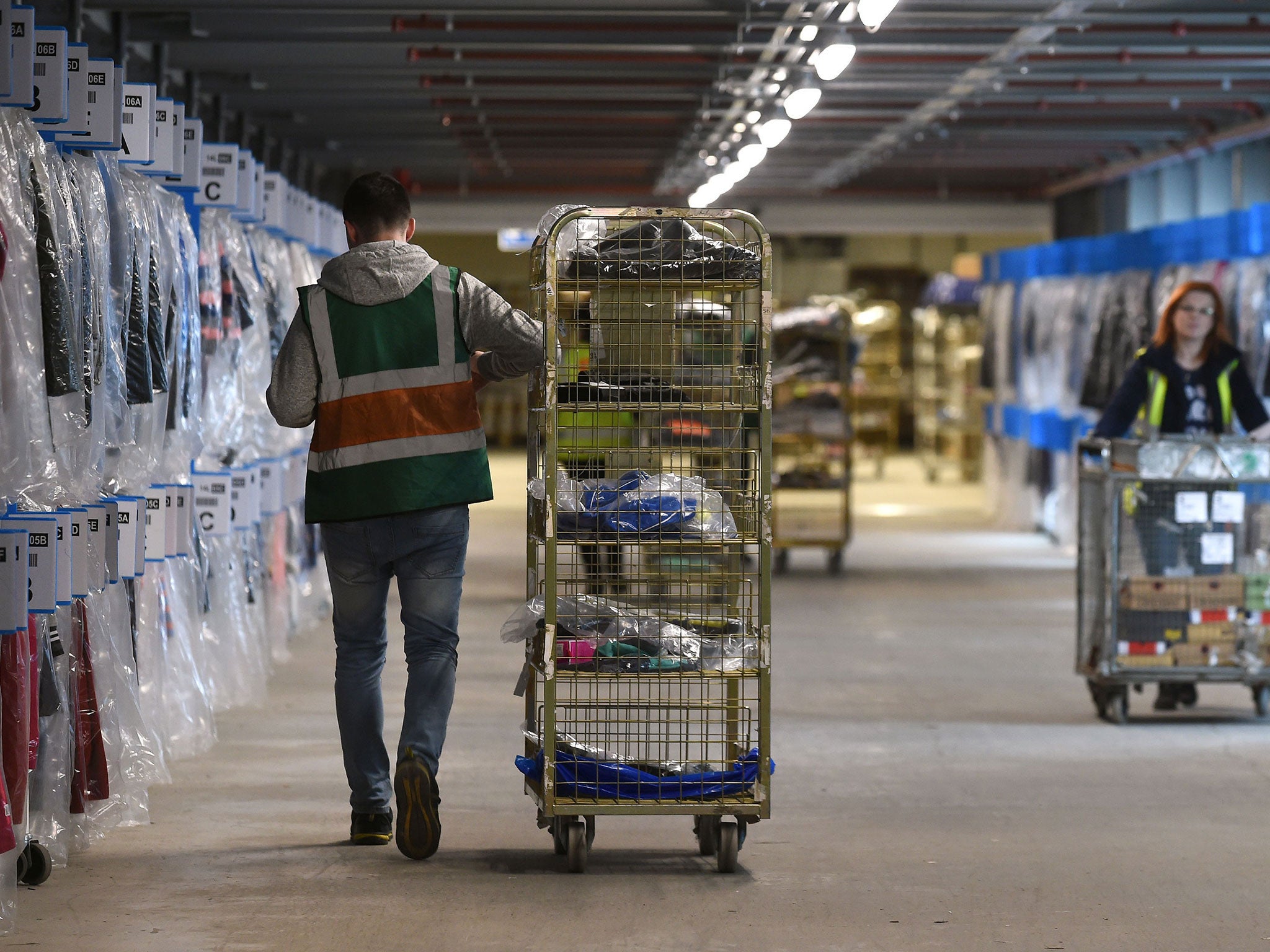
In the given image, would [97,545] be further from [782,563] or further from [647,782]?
[782,563]

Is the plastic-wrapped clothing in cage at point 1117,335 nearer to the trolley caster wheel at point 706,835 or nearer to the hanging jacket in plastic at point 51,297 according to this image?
the trolley caster wheel at point 706,835

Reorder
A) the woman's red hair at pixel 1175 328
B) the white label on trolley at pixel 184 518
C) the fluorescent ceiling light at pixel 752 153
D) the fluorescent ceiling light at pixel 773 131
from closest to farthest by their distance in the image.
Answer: the white label on trolley at pixel 184 518 → the woman's red hair at pixel 1175 328 → the fluorescent ceiling light at pixel 773 131 → the fluorescent ceiling light at pixel 752 153

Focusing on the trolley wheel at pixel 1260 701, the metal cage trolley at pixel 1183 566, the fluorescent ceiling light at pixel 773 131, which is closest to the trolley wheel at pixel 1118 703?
the metal cage trolley at pixel 1183 566

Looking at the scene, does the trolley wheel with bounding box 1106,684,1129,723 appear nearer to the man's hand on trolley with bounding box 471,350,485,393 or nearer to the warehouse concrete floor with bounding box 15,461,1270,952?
the warehouse concrete floor with bounding box 15,461,1270,952

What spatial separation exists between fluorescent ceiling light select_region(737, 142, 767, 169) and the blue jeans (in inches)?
250

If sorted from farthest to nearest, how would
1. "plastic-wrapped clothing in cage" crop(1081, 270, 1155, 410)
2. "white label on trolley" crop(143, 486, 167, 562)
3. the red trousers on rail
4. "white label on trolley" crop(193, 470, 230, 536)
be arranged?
"plastic-wrapped clothing in cage" crop(1081, 270, 1155, 410) < "white label on trolley" crop(193, 470, 230, 536) < "white label on trolley" crop(143, 486, 167, 562) < the red trousers on rail

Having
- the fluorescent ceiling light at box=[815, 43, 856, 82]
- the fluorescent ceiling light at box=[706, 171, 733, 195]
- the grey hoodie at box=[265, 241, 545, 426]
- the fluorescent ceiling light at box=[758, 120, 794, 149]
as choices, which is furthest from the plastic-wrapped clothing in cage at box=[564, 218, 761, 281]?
the fluorescent ceiling light at box=[706, 171, 733, 195]

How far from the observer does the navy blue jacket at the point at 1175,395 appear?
22.1 feet

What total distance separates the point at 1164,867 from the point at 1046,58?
18.3 feet

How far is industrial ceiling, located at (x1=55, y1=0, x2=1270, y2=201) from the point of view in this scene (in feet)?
24.5

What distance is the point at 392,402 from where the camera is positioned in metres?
4.32

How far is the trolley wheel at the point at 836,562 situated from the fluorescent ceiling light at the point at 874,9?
5899 millimetres

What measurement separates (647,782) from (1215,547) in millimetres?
3141

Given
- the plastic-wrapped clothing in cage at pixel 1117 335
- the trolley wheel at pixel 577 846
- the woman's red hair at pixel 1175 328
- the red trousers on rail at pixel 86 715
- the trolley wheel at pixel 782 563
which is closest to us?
the trolley wheel at pixel 577 846
